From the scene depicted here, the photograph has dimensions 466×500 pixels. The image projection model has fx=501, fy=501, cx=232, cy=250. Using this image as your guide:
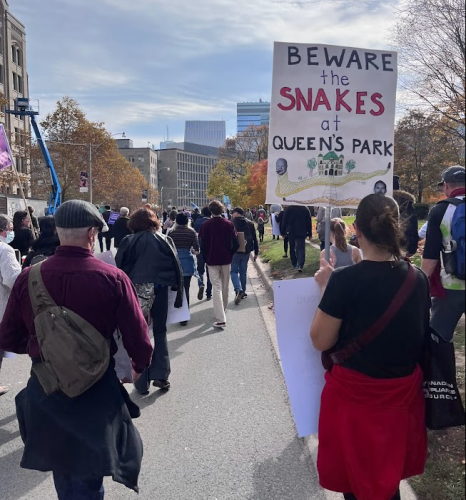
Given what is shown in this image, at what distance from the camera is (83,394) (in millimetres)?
2543

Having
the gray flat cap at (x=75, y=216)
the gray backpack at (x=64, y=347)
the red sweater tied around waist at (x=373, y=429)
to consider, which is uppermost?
the gray flat cap at (x=75, y=216)

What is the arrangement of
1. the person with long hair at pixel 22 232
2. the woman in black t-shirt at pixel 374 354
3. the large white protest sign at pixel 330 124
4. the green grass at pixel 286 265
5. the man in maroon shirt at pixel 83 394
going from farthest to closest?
the green grass at pixel 286 265 < the person with long hair at pixel 22 232 < the large white protest sign at pixel 330 124 < the man in maroon shirt at pixel 83 394 < the woman in black t-shirt at pixel 374 354

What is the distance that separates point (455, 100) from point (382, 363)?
1776cm

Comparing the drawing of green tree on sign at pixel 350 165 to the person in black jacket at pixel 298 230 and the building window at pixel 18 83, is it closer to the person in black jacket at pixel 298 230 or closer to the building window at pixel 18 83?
the person in black jacket at pixel 298 230

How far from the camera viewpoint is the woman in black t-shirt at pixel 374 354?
2262 millimetres

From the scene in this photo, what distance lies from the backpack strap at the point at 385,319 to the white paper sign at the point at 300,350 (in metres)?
0.63

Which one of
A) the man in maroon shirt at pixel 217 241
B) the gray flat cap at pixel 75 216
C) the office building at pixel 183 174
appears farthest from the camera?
the office building at pixel 183 174

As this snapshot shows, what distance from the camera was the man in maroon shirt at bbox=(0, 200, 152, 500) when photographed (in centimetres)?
249

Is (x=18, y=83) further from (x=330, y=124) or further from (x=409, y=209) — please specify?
(x=330, y=124)

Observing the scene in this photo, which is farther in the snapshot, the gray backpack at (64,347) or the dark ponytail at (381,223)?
the gray backpack at (64,347)

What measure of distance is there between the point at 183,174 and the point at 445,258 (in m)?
166

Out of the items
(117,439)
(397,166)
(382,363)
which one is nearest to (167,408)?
(117,439)

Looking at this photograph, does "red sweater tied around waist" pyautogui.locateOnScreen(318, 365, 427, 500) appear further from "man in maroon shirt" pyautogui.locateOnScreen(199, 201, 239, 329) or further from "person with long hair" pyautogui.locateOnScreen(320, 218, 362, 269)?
"man in maroon shirt" pyautogui.locateOnScreen(199, 201, 239, 329)

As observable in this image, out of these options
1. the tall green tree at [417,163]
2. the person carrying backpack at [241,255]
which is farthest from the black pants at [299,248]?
the tall green tree at [417,163]
